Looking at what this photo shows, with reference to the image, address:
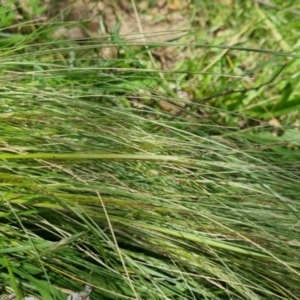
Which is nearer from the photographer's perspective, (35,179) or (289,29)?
(35,179)

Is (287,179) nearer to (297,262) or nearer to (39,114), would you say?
(297,262)

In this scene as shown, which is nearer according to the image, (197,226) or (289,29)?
(197,226)

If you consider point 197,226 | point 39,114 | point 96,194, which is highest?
point 39,114

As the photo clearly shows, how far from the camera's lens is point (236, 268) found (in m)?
1.36

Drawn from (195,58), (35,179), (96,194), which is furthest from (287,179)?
(195,58)

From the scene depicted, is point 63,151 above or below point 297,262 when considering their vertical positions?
above

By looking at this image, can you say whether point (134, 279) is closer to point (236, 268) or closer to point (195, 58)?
point (236, 268)

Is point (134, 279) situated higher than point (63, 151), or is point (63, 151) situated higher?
point (63, 151)

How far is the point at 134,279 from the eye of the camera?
4.65 ft

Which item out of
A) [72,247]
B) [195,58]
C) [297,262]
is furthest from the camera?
[195,58]

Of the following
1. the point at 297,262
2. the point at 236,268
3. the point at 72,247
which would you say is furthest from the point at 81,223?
the point at 297,262

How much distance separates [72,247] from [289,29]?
4.00 ft

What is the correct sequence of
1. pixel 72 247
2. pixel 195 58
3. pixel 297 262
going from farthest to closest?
pixel 195 58 → pixel 72 247 → pixel 297 262

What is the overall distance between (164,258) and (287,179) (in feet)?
1.06
